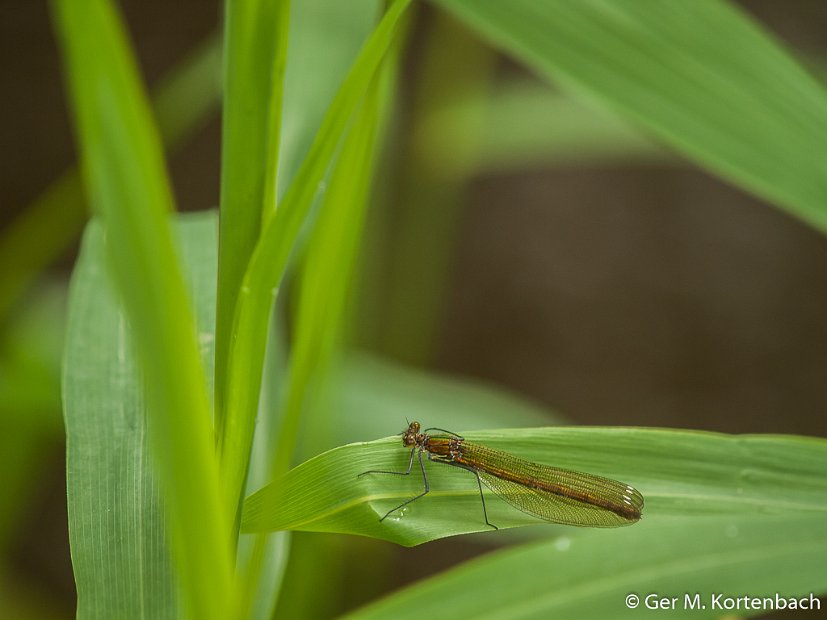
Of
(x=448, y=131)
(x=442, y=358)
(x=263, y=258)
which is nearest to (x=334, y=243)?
(x=263, y=258)

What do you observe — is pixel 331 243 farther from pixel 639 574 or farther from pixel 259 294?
pixel 639 574

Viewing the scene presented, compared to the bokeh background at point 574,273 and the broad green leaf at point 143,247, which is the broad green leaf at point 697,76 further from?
the bokeh background at point 574,273

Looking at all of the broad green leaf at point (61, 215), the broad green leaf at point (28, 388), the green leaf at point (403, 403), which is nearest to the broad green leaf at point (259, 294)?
the green leaf at point (403, 403)

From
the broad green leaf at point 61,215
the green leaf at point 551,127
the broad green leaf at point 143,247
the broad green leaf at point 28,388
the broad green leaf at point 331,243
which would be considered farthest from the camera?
the green leaf at point 551,127

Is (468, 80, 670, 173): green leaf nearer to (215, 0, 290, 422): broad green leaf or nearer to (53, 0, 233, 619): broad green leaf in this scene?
(215, 0, 290, 422): broad green leaf

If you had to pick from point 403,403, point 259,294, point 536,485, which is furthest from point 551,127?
point 259,294

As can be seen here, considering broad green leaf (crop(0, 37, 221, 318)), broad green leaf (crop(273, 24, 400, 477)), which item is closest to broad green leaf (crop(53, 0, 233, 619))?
broad green leaf (crop(273, 24, 400, 477))
